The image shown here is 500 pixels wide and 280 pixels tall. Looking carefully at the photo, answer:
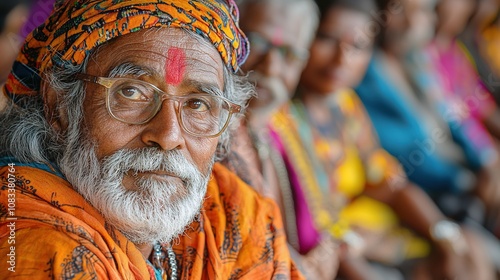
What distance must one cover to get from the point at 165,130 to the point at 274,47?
145cm

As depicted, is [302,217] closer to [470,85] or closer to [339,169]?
[339,169]

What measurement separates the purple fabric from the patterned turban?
1.31 metres

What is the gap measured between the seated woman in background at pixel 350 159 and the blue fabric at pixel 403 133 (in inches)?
5.6

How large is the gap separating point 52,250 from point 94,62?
0.53m

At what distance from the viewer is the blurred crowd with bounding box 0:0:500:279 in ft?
9.57

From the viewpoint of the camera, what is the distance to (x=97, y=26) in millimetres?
1627

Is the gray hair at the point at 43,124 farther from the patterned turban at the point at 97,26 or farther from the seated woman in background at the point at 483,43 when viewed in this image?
the seated woman in background at the point at 483,43

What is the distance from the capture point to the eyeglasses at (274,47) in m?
2.91

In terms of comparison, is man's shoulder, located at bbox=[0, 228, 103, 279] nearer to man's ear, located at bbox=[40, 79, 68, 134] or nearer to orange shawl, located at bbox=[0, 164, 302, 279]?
orange shawl, located at bbox=[0, 164, 302, 279]

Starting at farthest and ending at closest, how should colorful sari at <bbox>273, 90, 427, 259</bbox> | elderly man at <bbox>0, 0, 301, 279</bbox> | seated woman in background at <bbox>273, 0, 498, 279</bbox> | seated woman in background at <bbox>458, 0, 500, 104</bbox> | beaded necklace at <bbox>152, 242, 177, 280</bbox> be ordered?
seated woman in background at <bbox>458, 0, 500, 104</bbox> < seated woman in background at <bbox>273, 0, 498, 279</bbox> < colorful sari at <bbox>273, 90, 427, 259</bbox> < beaded necklace at <bbox>152, 242, 177, 280</bbox> < elderly man at <bbox>0, 0, 301, 279</bbox>

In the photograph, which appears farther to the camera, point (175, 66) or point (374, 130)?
point (374, 130)

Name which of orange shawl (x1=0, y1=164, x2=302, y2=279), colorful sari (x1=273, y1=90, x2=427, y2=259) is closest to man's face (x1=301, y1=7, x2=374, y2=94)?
colorful sari (x1=273, y1=90, x2=427, y2=259)

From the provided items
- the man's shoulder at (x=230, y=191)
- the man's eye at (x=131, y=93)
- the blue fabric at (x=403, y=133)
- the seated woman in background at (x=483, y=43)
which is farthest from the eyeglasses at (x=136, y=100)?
the seated woman in background at (x=483, y=43)

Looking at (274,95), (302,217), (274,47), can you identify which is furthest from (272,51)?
(302,217)
